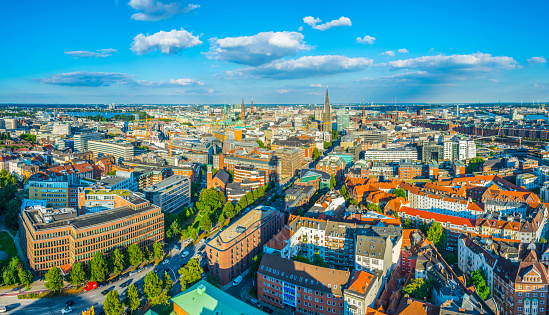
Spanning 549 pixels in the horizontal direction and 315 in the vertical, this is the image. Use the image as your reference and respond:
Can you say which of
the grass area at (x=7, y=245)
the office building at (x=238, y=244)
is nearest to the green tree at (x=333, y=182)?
the office building at (x=238, y=244)

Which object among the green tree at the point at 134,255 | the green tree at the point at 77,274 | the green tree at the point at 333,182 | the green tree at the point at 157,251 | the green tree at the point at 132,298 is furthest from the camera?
the green tree at the point at 333,182

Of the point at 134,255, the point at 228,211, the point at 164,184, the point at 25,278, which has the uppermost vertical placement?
the point at 164,184

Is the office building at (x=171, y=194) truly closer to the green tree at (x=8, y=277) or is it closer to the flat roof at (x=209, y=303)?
the green tree at (x=8, y=277)

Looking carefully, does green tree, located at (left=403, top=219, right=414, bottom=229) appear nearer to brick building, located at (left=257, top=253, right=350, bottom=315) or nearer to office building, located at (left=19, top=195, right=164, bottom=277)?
brick building, located at (left=257, top=253, right=350, bottom=315)

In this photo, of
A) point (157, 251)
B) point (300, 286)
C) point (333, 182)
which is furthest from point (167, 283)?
point (333, 182)

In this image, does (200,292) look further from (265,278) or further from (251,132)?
(251,132)

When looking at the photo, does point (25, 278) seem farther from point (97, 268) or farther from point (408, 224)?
point (408, 224)

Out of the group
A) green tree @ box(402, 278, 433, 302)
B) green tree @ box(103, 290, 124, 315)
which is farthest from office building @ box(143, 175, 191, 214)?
green tree @ box(402, 278, 433, 302)
